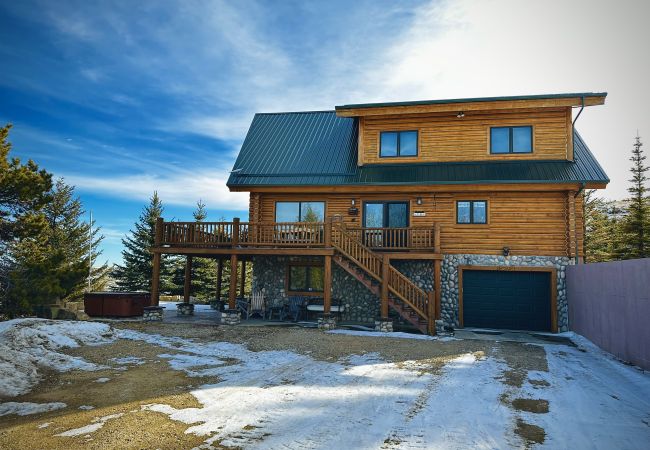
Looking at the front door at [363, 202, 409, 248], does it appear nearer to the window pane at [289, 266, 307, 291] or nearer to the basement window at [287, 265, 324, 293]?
the basement window at [287, 265, 324, 293]

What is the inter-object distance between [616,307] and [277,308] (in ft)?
36.9

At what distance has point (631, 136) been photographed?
3031cm

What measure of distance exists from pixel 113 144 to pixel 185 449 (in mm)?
33167

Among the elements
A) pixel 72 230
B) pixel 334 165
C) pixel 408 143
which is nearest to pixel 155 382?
pixel 334 165

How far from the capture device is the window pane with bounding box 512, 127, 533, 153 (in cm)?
1570

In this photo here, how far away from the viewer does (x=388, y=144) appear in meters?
17.0

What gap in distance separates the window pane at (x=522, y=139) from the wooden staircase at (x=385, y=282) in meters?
7.25

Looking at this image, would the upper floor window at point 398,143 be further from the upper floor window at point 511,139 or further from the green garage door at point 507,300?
the green garage door at point 507,300

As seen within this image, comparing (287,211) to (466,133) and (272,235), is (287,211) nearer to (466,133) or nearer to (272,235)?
(272,235)

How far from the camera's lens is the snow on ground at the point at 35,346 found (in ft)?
23.1

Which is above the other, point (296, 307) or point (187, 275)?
point (187, 275)

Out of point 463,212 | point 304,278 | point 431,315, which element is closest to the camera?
point 431,315

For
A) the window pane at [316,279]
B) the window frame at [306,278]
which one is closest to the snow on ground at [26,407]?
the window frame at [306,278]

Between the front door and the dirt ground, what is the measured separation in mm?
4398
